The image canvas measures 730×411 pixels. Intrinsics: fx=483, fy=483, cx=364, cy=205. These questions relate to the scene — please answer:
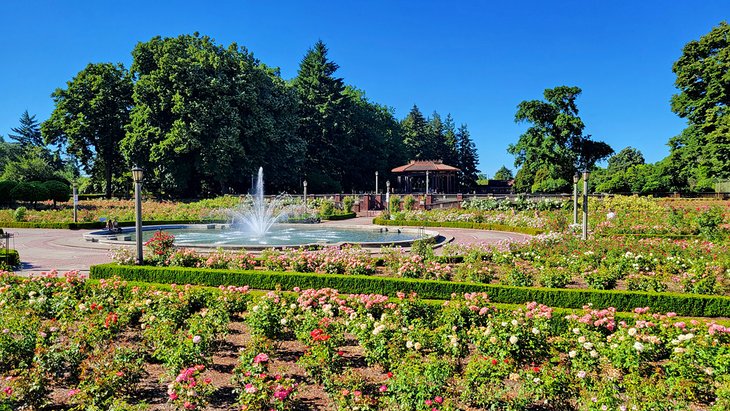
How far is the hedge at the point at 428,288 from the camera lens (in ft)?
27.1

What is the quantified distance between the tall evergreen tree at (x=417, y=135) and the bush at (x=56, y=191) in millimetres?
48229

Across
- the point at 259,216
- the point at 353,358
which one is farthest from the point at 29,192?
the point at 353,358

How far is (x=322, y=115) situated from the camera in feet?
177

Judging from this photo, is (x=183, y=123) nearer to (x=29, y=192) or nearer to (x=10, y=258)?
(x=29, y=192)

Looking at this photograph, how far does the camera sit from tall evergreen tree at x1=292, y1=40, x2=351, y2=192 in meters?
54.0

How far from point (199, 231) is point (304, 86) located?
112ft

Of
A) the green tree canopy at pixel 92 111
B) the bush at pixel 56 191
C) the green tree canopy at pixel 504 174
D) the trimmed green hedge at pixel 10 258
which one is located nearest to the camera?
the trimmed green hedge at pixel 10 258

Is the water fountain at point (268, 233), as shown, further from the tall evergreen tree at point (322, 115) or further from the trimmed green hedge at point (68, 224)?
the tall evergreen tree at point (322, 115)

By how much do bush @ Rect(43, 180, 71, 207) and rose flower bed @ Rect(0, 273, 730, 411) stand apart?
1256 inches

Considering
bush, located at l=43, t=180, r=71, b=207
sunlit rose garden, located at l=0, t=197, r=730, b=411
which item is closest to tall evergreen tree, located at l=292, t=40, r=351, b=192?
bush, located at l=43, t=180, r=71, b=207

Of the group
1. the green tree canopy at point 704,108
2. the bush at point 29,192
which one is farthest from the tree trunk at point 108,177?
the green tree canopy at point 704,108

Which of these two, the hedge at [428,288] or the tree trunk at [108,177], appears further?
the tree trunk at [108,177]

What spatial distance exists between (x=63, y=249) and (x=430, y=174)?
42420mm

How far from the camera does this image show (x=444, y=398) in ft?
15.4
